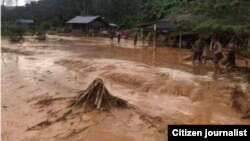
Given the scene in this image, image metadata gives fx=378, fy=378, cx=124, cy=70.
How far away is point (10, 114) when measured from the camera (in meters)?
10.6

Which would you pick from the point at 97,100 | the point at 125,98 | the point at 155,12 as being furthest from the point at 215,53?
the point at 155,12

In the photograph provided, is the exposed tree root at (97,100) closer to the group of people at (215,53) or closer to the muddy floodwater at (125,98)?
the muddy floodwater at (125,98)

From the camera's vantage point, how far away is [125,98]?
11.8 meters

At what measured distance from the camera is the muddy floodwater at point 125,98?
8.79 metres

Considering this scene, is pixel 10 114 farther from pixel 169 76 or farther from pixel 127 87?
pixel 169 76

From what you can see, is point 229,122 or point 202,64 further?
point 202,64

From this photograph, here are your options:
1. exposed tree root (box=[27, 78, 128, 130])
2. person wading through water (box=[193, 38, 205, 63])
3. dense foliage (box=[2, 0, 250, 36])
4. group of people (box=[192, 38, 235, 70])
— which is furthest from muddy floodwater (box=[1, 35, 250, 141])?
dense foliage (box=[2, 0, 250, 36])

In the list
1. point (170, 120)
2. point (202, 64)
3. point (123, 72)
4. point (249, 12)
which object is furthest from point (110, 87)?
point (202, 64)

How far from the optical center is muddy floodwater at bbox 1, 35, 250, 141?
28.8 feet

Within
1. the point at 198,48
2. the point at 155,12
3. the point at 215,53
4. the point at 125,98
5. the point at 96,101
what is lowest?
the point at 125,98

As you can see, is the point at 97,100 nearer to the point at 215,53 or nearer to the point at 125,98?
the point at 125,98

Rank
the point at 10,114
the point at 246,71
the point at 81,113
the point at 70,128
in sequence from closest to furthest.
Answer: the point at 70,128, the point at 81,113, the point at 10,114, the point at 246,71

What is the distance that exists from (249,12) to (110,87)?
18.9 ft
